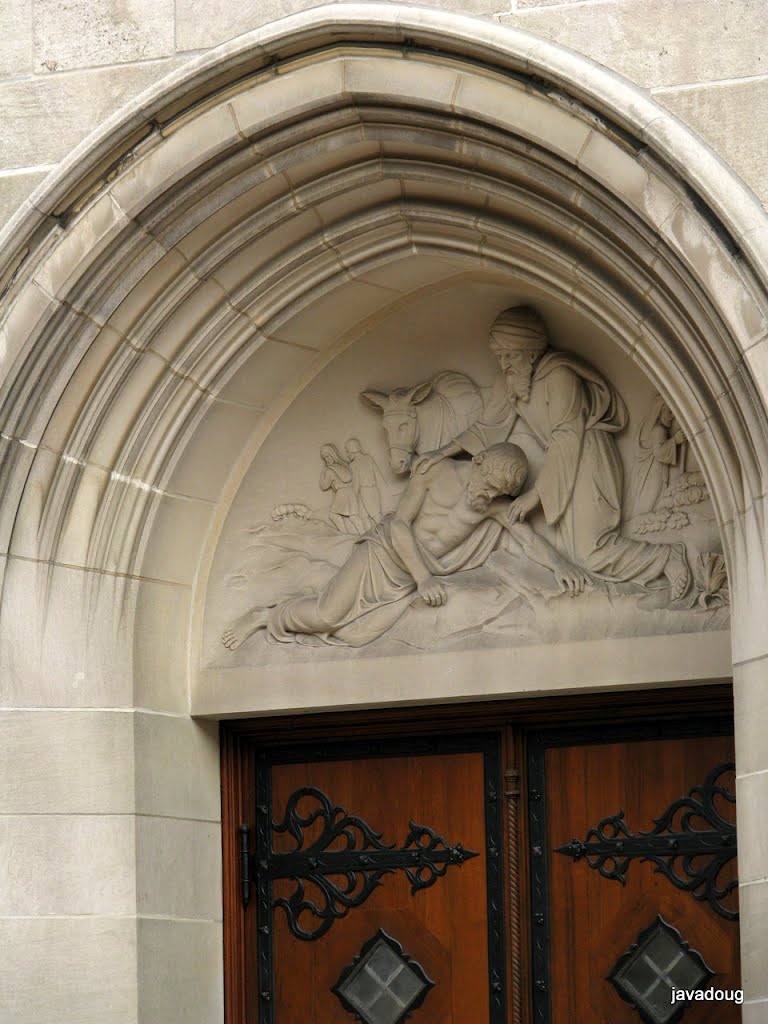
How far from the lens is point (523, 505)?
6.01 meters

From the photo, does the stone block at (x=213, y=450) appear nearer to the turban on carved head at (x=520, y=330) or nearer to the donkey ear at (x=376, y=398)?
the donkey ear at (x=376, y=398)

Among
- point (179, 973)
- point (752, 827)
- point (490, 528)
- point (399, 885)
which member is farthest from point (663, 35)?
point (179, 973)

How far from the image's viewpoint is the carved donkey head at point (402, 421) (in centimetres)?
622

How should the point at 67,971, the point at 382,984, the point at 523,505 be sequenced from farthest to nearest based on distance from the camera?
the point at 382,984 < the point at 523,505 < the point at 67,971

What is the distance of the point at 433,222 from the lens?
5750 mm

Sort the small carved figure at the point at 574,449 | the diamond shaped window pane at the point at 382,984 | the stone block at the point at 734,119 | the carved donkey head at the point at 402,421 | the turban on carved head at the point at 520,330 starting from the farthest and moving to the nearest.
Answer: the carved donkey head at the point at 402,421 → the diamond shaped window pane at the point at 382,984 → the turban on carved head at the point at 520,330 → the small carved figure at the point at 574,449 → the stone block at the point at 734,119

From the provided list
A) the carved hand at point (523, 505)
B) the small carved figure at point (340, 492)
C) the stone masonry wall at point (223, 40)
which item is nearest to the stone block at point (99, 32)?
the stone masonry wall at point (223, 40)

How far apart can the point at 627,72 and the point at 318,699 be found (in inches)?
83.6

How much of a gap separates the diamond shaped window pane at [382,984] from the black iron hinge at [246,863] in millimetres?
393

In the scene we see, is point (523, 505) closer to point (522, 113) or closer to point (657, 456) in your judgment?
point (657, 456)

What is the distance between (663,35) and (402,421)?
158cm

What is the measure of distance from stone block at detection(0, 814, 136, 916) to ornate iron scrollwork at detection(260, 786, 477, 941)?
2.05 ft

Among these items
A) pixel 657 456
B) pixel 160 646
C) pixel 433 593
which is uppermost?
pixel 657 456

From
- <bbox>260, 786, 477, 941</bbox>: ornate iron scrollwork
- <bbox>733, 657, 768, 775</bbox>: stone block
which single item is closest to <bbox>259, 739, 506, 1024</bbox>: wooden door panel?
<bbox>260, 786, 477, 941</bbox>: ornate iron scrollwork
